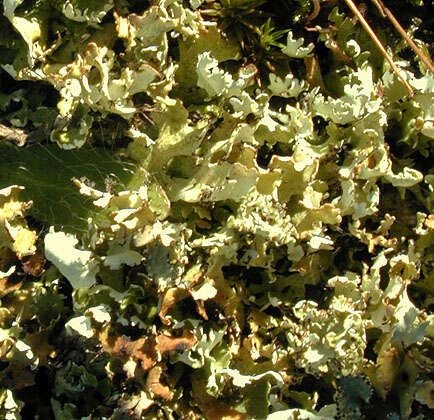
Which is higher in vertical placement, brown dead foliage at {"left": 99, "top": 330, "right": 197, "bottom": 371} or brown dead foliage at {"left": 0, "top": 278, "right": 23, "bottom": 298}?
brown dead foliage at {"left": 0, "top": 278, "right": 23, "bottom": 298}

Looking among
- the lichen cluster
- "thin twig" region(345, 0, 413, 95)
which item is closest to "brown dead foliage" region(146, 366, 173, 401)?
the lichen cluster

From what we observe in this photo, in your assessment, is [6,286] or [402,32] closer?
[6,286]

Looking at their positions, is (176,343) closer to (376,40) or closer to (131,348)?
(131,348)

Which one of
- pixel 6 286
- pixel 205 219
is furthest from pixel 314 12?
pixel 6 286

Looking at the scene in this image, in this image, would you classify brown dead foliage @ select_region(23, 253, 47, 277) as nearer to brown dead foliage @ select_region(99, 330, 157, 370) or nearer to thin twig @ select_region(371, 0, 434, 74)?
brown dead foliage @ select_region(99, 330, 157, 370)

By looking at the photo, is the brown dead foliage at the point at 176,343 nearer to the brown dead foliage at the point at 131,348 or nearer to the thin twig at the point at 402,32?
the brown dead foliage at the point at 131,348

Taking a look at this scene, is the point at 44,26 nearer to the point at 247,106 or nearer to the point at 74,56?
the point at 74,56

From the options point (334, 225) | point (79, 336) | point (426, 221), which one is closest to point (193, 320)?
point (79, 336)

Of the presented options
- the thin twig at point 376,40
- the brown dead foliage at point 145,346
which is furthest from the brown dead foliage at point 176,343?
the thin twig at point 376,40

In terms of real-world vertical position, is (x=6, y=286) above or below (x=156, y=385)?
above
